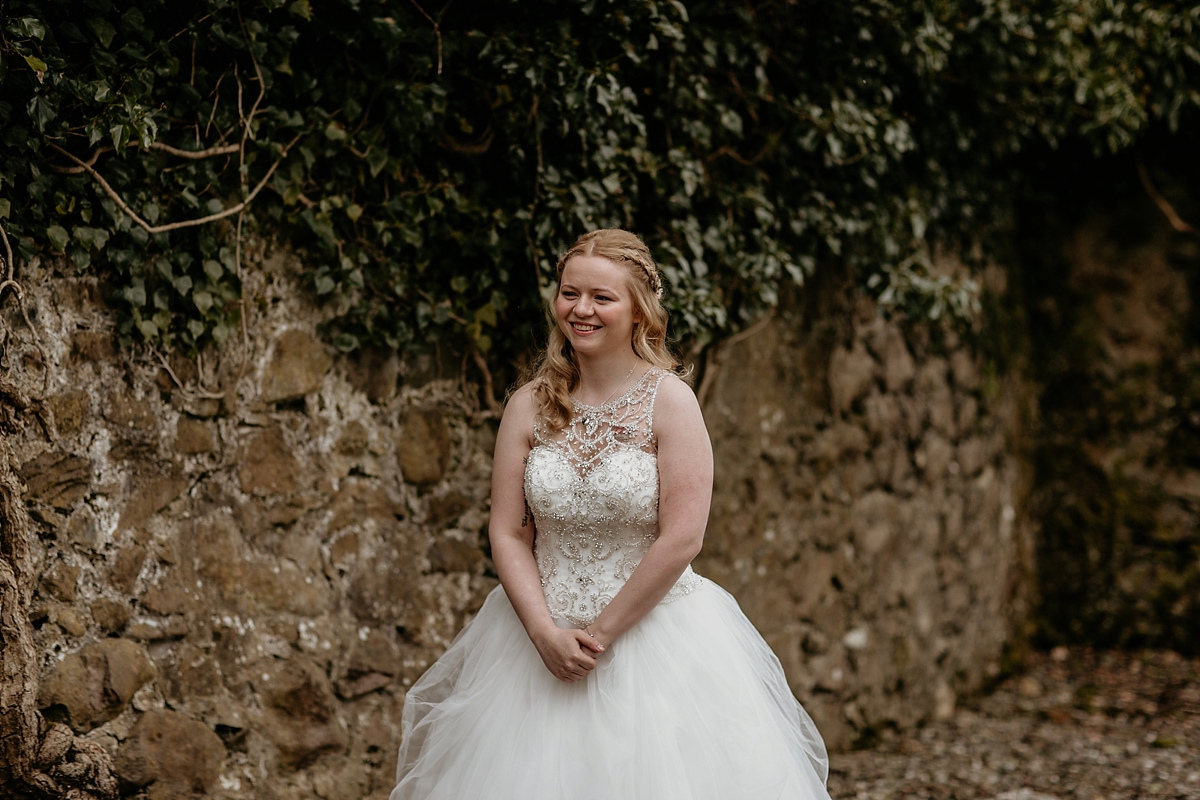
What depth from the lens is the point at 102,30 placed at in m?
2.46

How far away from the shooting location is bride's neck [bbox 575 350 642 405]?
2469mm

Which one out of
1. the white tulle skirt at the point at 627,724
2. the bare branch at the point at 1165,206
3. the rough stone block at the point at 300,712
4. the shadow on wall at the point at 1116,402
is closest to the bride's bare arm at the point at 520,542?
the white tulle skirt at the point at 627,724

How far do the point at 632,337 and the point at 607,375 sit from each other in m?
0.13

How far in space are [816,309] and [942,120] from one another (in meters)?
1.16

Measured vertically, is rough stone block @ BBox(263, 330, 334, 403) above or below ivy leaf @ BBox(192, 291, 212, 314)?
below

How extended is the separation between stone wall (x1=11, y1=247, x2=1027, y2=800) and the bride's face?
3.22 feet

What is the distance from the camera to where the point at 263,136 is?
2836 mm

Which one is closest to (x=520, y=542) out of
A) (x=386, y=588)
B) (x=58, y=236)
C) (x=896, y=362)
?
(x=386, y=588)

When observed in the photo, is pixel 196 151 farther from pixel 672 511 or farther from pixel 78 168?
pixel 672 511

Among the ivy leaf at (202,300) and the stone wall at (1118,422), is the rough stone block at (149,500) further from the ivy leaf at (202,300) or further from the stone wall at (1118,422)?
the stone wall at (1118,422)

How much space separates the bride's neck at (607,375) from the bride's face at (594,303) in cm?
7

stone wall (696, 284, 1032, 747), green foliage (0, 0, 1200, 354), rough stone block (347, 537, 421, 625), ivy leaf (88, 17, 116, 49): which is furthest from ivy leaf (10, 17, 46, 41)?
stone wall (696, 284, 1032, 747)

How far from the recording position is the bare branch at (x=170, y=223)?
2492 mm

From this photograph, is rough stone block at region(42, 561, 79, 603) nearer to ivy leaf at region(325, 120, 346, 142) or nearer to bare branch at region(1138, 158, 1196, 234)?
ivy leaf at region(325, 120, 346, 142)
